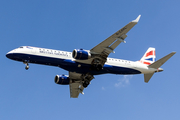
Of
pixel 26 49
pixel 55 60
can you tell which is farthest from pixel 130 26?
pixel 26 49

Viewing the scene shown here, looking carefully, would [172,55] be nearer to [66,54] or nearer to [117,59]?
[117,59]

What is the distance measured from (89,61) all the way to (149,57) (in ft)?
44.9

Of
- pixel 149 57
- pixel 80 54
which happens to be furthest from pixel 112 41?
pixel 149 57

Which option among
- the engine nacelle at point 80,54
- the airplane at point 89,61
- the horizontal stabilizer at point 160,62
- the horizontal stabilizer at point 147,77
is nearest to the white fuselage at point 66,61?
the airplane at point 89,61

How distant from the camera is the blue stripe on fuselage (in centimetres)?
4144

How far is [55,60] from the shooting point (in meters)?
42.2

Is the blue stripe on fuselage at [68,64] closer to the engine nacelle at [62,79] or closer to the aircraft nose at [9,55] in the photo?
the aircraft nose at [9,55]

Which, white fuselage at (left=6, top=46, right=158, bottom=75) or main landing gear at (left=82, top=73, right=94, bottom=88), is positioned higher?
white fuselage at (left=6, top=46, right=158, bottom=75)

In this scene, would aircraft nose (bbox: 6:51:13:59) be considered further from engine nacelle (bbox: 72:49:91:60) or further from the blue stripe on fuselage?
engine nacelle (bbox: 72:49:91:60)

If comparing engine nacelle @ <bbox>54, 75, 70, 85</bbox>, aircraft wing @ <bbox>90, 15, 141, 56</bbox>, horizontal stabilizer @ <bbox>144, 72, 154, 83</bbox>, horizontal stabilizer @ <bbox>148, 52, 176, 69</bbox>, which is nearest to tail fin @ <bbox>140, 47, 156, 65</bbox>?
horizontal stabilizer @ <bbox>144, 72, 154, 83</bbox>

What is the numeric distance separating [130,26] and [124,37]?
2.27m

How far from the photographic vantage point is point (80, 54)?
41500 millimetres

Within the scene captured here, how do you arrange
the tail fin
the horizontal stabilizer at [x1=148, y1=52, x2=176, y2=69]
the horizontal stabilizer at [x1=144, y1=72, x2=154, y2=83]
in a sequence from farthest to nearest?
1. the tail fin
2. the horizontal stabilizer at [x1=144, y1=72, x2=154, y2=83]
3. the horizontal stabilizer at [x1=148, y1=52, x2=176, y2=69]

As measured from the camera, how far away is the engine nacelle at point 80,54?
4144 centimetres
